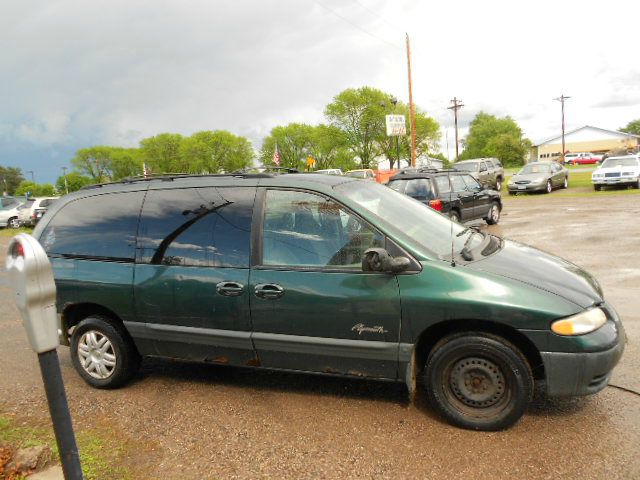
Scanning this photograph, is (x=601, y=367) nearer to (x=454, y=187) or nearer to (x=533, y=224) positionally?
(x=454, y=187)

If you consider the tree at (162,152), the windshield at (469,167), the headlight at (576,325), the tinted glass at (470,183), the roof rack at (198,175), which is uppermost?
the tree at (162,152)

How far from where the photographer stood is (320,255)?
11.6ft

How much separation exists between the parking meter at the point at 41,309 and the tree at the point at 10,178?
425 ft

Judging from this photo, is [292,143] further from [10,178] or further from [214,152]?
[10,178]

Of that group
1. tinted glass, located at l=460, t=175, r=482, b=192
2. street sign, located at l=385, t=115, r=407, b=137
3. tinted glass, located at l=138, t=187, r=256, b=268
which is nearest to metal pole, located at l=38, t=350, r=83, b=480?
tinted glass, located at l=138, t=187, r=256, b=268

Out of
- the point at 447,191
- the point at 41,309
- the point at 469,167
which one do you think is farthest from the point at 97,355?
the point at 469,167

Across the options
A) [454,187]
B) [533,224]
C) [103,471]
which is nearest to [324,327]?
[103,471]

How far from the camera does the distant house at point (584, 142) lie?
108312mm

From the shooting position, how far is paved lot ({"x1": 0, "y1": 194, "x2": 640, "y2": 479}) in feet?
9.59

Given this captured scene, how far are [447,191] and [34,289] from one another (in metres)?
11.1

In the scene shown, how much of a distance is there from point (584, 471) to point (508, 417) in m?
0.52

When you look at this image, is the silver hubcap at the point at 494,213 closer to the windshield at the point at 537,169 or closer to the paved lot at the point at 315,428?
the paved lot at the point at 315,428

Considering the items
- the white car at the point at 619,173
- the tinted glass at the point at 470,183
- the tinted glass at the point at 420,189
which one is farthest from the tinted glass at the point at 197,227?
the white car at the point at 619,173

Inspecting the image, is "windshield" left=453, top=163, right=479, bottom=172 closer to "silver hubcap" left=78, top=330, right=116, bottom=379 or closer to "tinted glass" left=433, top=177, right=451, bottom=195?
"tinted glass" left=433, top=177, right=451, bottom=195
